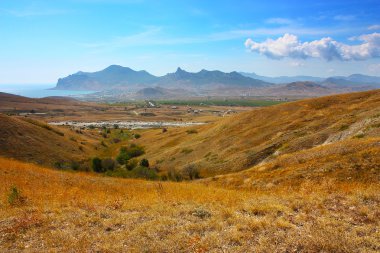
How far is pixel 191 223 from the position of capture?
1309 centimetres

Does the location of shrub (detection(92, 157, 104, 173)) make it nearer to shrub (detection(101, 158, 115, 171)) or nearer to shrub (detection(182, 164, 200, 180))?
shrub (detection(101, 158, 115, 171))

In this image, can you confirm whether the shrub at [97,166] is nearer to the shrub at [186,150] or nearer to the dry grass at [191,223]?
the shrub at [186,150]

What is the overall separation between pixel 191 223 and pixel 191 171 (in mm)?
36266

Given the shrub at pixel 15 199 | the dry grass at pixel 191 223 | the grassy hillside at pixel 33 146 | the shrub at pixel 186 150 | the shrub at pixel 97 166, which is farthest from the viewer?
the shrub at pixel 186 150

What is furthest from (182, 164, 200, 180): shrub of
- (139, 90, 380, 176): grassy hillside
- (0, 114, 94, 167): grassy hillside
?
(0, 114, 94, 167): grassy hillside

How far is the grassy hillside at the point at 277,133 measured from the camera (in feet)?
142

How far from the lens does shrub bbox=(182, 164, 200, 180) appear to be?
152ft

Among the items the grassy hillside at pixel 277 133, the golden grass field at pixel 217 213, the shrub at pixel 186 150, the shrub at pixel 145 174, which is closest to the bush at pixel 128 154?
the grassy hillside at pixel 277 133

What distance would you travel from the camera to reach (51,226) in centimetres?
1305

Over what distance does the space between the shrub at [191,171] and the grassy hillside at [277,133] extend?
1138 mm

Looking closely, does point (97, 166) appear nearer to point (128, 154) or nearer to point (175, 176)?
point (175, 176)

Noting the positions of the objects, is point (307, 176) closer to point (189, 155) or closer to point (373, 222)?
point (373, 222)

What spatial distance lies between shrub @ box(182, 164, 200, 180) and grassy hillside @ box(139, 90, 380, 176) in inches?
44.8

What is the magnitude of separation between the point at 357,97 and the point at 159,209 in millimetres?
65087
